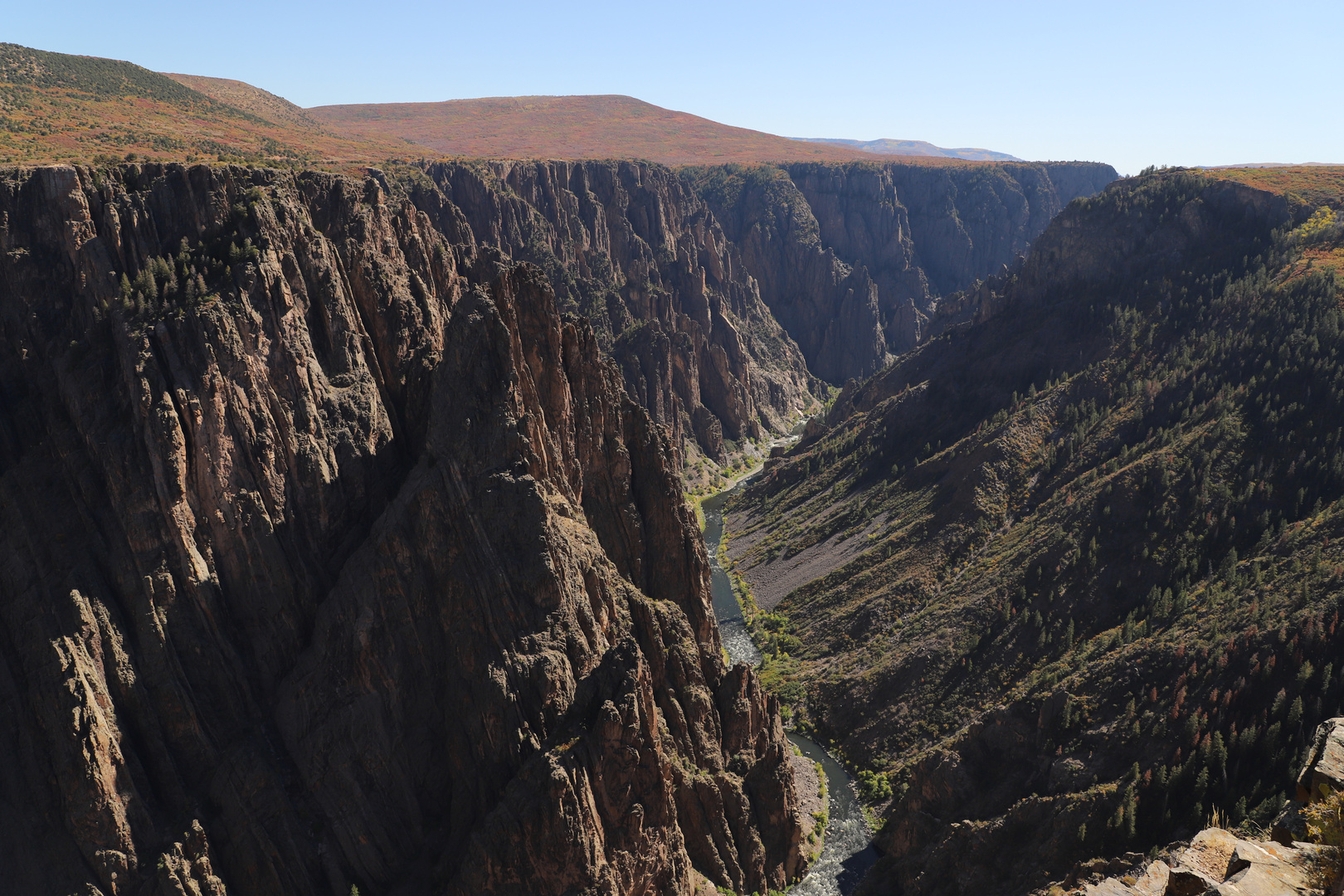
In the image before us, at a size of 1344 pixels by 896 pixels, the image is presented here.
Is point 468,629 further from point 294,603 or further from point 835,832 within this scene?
point 835,832

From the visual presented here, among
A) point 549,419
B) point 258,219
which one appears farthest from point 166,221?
point 549,419

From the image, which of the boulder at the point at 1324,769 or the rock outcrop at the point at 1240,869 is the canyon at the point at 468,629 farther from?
the boulder at the point at 1324,769

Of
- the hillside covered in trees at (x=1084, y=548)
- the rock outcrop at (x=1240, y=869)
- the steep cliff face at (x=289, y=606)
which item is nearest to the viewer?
the rock outcrop at (x=1240, y=869)

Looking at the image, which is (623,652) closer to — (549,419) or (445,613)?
(445,613)

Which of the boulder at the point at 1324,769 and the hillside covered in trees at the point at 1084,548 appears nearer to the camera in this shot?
the boulder at the point at 1324,769

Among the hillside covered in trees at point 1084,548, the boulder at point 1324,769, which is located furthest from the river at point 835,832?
the boulder at point 1324,769

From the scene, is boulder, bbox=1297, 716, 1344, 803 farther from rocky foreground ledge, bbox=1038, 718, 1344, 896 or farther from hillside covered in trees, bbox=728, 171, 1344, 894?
hillside covered in trees, bbox=728, 171, 1344, 894

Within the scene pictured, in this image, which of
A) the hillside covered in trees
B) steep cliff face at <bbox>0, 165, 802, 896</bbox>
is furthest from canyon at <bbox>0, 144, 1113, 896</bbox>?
the hillside covered in trees

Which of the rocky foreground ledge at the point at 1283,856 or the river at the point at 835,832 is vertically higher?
the rocky foreground ledge at the point at 1283,856
